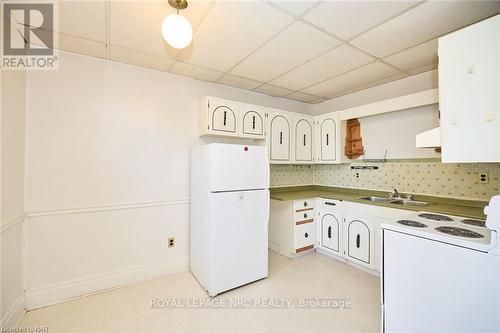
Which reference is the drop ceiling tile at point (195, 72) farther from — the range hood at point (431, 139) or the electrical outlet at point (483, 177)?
the electrical outlet at point (483, 177)

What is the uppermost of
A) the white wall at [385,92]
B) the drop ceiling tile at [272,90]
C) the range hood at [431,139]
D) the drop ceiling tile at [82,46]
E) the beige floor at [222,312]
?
the drop ceiling tile at [272,90]

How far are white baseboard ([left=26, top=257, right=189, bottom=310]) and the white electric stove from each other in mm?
2146

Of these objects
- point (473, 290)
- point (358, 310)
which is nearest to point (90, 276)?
point (358, 310)

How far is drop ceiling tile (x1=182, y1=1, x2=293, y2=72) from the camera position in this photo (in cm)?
154

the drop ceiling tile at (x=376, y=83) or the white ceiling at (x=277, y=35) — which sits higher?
the drop ceiling tile at (x=376, y=83)

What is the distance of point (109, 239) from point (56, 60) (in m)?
1.80

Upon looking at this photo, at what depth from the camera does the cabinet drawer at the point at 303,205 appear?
2997mm

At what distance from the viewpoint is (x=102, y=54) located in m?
2.16

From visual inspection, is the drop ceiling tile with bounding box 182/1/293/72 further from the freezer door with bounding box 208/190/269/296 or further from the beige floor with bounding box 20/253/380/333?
the beige floor with bounding box 20/253/380/333

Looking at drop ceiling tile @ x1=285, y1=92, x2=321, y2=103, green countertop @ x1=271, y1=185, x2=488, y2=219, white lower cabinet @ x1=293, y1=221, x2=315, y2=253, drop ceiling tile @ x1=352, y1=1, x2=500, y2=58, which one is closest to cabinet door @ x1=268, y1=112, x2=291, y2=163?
drop ceiling tile @ x1=285, y1=92, x2=321, y2=103

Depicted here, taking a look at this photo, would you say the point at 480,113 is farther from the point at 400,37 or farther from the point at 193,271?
the point at 193,271

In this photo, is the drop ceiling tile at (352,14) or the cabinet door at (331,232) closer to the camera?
the drop ceiling tile at (352,14)

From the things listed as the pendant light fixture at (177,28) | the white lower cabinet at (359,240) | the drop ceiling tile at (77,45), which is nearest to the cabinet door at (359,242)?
the white lower cabinet at (359,240)

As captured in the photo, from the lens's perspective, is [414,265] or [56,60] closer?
[414,265]
